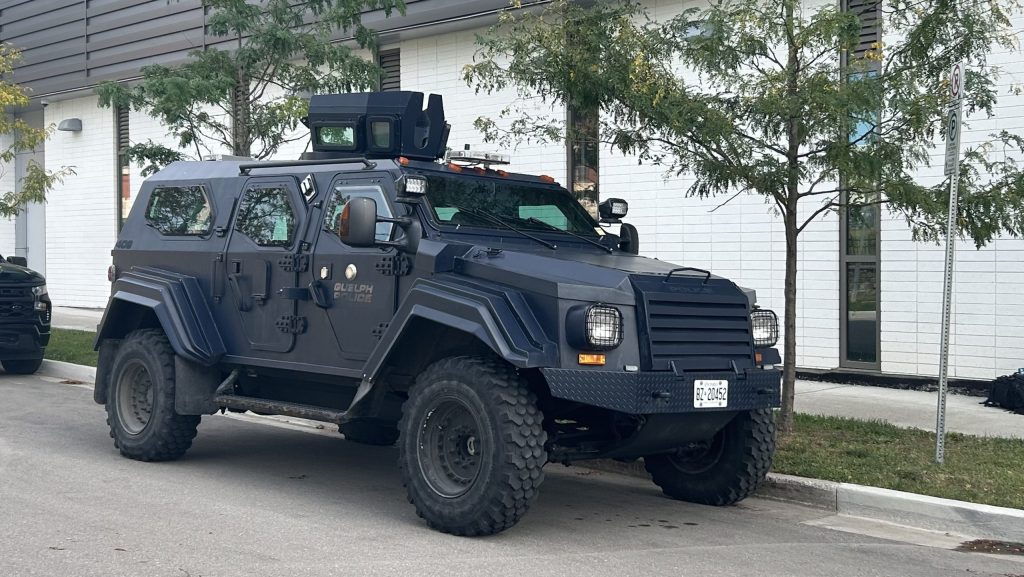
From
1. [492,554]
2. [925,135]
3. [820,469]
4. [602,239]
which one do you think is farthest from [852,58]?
[492,554]

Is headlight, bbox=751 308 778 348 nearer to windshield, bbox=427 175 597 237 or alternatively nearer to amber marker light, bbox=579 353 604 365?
amber marker light, bbox=579 353 604 365

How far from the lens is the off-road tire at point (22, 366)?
47.4 ft

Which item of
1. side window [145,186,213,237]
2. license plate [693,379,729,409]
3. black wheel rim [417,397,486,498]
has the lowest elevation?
black wheel rim [417,397,486,498]

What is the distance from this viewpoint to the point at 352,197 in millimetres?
7762

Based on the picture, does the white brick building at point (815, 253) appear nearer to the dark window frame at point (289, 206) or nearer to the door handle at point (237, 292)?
the dark window frame at point (289, 206)

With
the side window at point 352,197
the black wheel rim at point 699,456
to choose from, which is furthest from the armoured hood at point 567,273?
the black wheel rim at point 699,456

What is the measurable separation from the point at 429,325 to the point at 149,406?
9.96 feet

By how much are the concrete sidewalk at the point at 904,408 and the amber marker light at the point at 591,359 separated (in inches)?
184

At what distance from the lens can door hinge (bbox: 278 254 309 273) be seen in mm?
7922

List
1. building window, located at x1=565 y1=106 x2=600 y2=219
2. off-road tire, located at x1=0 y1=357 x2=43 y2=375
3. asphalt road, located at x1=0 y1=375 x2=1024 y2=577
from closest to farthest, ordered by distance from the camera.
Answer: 1. asphalt road, located at x1=0 y1=375 x2=1024 y2=577
2. off-road tire, located at x1=0 y1=357 x2=43 y2=375
3. building window, located at x1=565 y1=106 x2=600 y2=219

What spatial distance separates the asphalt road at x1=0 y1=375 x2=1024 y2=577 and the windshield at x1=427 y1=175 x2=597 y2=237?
1849mm

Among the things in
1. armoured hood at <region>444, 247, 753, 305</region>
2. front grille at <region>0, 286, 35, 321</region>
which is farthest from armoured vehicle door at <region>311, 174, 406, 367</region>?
front grille at <region>0, 286, 35, 321</region>

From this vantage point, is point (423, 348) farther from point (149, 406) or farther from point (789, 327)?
point (789, 327)

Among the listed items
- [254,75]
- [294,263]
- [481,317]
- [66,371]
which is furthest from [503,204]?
[66,371]
